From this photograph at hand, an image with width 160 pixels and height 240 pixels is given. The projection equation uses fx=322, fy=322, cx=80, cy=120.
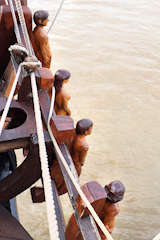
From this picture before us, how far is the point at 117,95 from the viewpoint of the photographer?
17.9 ft

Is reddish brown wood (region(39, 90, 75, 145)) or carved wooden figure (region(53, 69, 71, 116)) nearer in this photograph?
reddish brown wood (region(39, 90, 75, 145))

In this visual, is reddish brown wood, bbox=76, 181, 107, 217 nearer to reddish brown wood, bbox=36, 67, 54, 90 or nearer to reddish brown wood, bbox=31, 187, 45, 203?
reddish brown wood, bbox=31, 187, 45, 203

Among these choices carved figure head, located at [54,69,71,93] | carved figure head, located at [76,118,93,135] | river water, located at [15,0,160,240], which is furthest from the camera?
river water, located at [15,0,160,240]

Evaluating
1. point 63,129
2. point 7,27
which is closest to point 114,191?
point 63,129

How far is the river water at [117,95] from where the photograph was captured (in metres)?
3.62

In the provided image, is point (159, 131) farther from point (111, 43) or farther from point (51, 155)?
point (51, 155)

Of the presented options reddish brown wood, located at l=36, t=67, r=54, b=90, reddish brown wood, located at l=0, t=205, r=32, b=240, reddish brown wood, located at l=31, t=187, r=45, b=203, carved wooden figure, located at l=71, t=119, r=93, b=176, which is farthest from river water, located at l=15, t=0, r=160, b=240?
reddish brown wood, located at l=36, t=67, r=54, b=90

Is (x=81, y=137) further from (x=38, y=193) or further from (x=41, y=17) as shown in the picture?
(x=41, y=17)

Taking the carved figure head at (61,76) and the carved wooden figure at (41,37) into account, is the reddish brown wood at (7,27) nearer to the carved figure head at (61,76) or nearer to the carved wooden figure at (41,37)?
the carved wooden figure at (41,37)

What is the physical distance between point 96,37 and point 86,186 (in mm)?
6105

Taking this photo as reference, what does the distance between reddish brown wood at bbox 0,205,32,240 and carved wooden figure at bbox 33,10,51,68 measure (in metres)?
1.18

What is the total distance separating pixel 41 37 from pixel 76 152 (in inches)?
Answer: 42.6

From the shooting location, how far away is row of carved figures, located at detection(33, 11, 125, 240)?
4.14 ft

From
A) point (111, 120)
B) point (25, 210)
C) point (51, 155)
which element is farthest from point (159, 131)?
point (51, 155)
